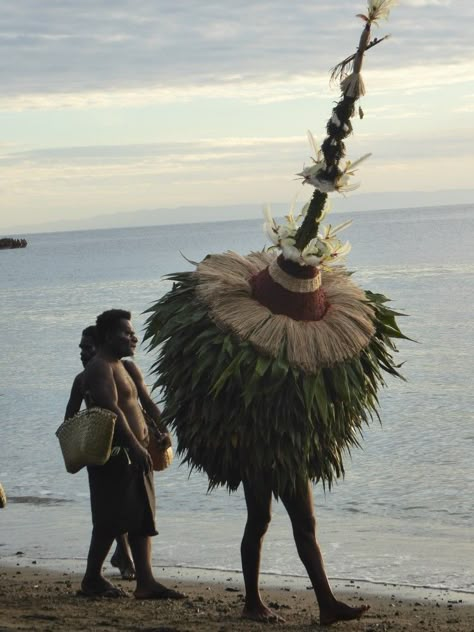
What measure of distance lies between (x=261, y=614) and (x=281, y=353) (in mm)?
1387

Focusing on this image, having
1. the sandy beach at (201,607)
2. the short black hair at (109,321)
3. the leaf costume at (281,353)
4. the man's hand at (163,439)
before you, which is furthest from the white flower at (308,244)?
the sandy beach at (201,607)

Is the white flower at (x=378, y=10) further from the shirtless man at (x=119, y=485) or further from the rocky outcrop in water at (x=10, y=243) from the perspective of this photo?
the rocky outcrop in water at (x=10, y=243)

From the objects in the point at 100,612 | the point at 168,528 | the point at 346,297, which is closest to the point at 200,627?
the point at 100,612

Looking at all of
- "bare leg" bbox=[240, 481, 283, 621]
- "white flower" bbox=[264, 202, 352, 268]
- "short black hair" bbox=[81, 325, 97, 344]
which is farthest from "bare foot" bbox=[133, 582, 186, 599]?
"white flower" bbox=[264, 202, 352, 268]

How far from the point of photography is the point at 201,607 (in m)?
6.13

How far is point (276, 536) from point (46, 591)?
2216 millimetres

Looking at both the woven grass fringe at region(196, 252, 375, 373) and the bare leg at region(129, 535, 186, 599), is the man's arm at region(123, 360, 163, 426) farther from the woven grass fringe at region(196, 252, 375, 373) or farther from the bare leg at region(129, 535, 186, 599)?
the woven grass fringe at region(196, 252, 375, 373)

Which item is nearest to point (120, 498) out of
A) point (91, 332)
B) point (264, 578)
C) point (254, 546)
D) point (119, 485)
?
point (119, 485)

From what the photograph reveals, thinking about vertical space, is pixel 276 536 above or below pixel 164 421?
below

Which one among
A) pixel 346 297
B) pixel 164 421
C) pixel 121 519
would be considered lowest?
pixel 121 519

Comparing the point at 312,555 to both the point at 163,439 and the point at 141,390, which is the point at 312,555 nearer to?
the point at 163,439

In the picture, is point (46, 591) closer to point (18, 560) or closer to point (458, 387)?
point (18, 560)

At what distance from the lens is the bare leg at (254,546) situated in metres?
5.73

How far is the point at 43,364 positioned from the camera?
2119cm
